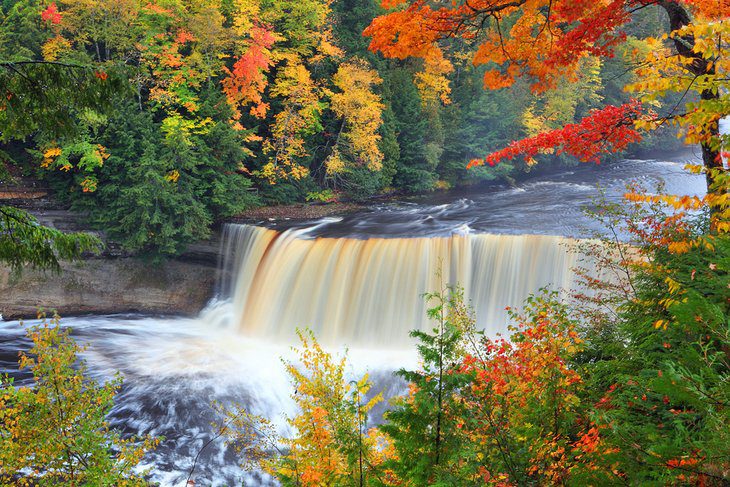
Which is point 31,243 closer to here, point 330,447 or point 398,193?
point 330,447

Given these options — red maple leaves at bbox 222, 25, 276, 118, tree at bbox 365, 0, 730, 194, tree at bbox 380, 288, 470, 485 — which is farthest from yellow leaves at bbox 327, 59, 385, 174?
tree at bbox 380, 288, 470, 485

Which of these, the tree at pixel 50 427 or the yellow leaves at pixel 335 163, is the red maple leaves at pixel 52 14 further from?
the tree at pixel 50 427

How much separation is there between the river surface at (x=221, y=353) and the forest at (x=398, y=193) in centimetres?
30

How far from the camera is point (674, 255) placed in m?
4.88

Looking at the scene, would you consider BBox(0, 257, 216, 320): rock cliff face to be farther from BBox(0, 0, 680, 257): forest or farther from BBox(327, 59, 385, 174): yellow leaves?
BBox(327, 59, 385, 174): yellow leaves

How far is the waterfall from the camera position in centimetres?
1432

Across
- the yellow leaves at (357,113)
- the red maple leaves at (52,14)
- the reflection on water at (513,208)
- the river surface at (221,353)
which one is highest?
the red maple leaves at (52,14)

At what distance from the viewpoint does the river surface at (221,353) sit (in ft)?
34.7

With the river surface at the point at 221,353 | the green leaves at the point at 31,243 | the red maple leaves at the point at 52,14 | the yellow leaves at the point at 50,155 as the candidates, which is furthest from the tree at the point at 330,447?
the red maple leaves at the point at 52,14

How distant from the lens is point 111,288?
55.8 feet

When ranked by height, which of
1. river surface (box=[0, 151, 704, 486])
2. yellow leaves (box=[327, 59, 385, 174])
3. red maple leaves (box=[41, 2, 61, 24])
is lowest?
river surface (box=[0, 151, 704, 486])

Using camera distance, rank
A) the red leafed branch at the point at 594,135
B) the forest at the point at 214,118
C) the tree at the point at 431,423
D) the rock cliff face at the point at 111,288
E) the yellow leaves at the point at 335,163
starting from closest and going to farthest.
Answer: the tree at the point at 431,423 < the red leafed branch at the point at 594,135 < the rock cliff face at the point at 111,288 < the forest at the point at 214,118 < the yellow leaves at the point at 335,163

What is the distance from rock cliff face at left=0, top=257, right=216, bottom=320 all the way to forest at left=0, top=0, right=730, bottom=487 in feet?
4.16

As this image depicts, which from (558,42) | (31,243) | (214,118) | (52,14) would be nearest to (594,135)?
(558,42)
